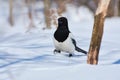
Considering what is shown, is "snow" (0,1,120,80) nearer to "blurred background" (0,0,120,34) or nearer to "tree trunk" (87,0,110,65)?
"tree trunk" (87,0,110,65)

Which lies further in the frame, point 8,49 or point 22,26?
point 22,26

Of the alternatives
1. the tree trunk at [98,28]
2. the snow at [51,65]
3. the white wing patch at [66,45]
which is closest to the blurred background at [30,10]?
the snow at [51,65]

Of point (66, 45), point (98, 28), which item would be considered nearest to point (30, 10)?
point (66, 45)

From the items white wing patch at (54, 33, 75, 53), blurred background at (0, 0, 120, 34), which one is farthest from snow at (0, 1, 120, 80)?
blurred background at (0, 0, 120, 34)

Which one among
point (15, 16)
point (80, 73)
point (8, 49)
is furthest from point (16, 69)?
point (15, 16)

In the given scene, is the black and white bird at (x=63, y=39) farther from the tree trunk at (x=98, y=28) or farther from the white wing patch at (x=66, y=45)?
the tree trunk at (x=98, y=28)

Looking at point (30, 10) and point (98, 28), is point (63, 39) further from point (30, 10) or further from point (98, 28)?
point (30, 10)

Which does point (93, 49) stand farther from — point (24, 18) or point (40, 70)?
point (24, 18)

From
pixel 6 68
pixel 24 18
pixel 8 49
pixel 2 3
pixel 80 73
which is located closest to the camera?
pixel 80 73

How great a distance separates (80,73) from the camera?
4.93m

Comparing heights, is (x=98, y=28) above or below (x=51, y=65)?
above

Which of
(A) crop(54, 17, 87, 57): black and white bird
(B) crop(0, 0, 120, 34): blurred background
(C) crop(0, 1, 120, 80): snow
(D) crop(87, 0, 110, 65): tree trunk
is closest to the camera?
(C) crop(0, 1, 120, 80): snow

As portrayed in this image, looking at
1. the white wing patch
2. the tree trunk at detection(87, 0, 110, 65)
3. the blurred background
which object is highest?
the tree trunk at detection(87, 0, 110, 65)

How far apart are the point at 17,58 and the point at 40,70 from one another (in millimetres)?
1086
